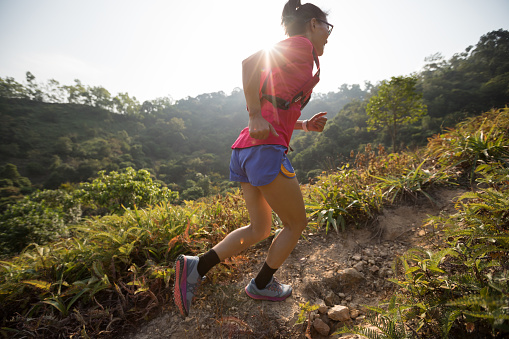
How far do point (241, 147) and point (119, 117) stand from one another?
67.7 metres

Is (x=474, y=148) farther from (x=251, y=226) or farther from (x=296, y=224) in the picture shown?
(x=251, y=226)

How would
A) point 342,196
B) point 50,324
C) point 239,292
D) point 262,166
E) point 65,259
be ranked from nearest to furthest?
point 262,166 → point 50,324 → point 239,292 → point 65,259 → point 342,196

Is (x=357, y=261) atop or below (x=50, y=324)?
below

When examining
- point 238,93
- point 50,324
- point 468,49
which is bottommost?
point 50,324

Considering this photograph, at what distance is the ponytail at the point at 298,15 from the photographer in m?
1.33

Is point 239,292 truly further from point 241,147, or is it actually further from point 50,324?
point 50,324

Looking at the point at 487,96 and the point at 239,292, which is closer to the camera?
the point at 239,292

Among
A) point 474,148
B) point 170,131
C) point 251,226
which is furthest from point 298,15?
point 170,131

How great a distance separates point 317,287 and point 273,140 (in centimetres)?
127

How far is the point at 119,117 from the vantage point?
185ft

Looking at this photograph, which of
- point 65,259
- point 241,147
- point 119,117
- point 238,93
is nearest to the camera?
point 241,147

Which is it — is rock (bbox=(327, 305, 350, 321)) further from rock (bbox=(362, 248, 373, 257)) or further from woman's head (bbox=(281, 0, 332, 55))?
woman's head (bbox=(281, 0, 332, 55))

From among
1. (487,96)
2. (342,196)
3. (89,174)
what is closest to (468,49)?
(487,96)

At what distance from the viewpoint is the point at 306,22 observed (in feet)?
4.36
